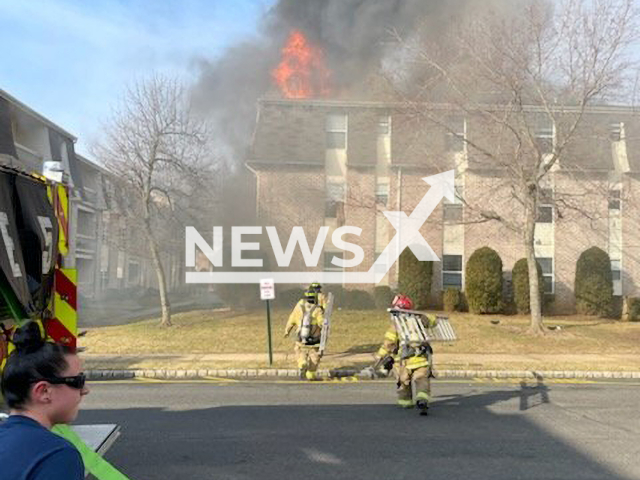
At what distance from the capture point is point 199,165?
1956cm

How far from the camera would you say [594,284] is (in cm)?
2025

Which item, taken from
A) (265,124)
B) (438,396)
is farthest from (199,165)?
(438,396)

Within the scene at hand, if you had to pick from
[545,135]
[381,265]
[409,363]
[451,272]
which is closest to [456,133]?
[545,135]

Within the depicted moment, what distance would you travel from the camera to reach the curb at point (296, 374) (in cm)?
974

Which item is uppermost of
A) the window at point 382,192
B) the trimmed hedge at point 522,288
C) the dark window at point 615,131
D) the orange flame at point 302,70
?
the orange flame at point 302,70

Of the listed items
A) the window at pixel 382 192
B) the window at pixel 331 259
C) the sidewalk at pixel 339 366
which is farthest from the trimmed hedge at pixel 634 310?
the window at pixel 331 259

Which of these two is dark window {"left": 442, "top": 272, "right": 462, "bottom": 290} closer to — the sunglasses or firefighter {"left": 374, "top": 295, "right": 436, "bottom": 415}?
firefighter {"left": 374, "top": 295, "right": 436, "bottom": 415}

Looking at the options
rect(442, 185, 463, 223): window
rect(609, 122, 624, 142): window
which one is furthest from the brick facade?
rect(609, 122, 624, 142): window

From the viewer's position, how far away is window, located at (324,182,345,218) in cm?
2230

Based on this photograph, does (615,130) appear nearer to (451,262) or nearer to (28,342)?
(451,262)

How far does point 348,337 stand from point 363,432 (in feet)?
27.1

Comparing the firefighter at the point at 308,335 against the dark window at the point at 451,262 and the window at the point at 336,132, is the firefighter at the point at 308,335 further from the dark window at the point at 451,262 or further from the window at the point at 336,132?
the window at the point at 336,132

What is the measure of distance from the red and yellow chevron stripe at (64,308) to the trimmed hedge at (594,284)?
1945cm

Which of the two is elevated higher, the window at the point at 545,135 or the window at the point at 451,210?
the window at the point at 545,135
